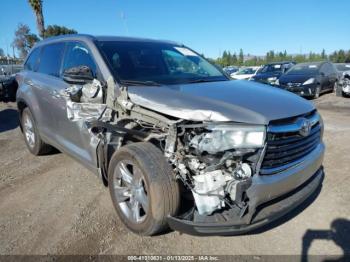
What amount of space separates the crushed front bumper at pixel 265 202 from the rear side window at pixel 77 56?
204cm

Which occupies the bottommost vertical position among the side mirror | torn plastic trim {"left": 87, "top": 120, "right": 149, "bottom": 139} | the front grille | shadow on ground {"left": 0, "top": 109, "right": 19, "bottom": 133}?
shadow on ground {"left": 0, "top": 109, "right": 19, "bottom": 133}

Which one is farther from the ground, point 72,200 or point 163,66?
point 163,66

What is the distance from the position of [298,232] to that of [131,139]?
72.8 inches

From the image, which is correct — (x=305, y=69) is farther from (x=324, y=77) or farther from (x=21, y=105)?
(x=21, y=105)

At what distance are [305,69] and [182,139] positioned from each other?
1270 centimetres

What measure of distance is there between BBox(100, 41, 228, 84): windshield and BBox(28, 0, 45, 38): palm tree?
51.3 ft

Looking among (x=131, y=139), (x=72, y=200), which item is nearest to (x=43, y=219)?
(x=72, y=200)

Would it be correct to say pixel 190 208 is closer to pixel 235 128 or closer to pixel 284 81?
pixel 235 128

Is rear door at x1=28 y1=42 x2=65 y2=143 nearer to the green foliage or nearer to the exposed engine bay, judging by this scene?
the exposed engine bay

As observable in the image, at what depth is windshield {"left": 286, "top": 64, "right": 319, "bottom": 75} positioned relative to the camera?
521 inches

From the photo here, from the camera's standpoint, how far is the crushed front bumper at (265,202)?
2.36m

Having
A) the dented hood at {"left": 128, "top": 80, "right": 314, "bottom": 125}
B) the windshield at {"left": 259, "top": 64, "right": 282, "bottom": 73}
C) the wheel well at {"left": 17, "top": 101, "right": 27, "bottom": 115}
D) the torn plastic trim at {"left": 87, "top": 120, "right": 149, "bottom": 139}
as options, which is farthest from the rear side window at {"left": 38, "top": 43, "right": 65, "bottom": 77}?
the windshield at {"left": 259, "top": 64, "right": 282, "bottom": 73}

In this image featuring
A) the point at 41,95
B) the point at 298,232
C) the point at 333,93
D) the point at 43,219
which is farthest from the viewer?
the point at 333,93

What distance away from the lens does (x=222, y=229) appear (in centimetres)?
236
